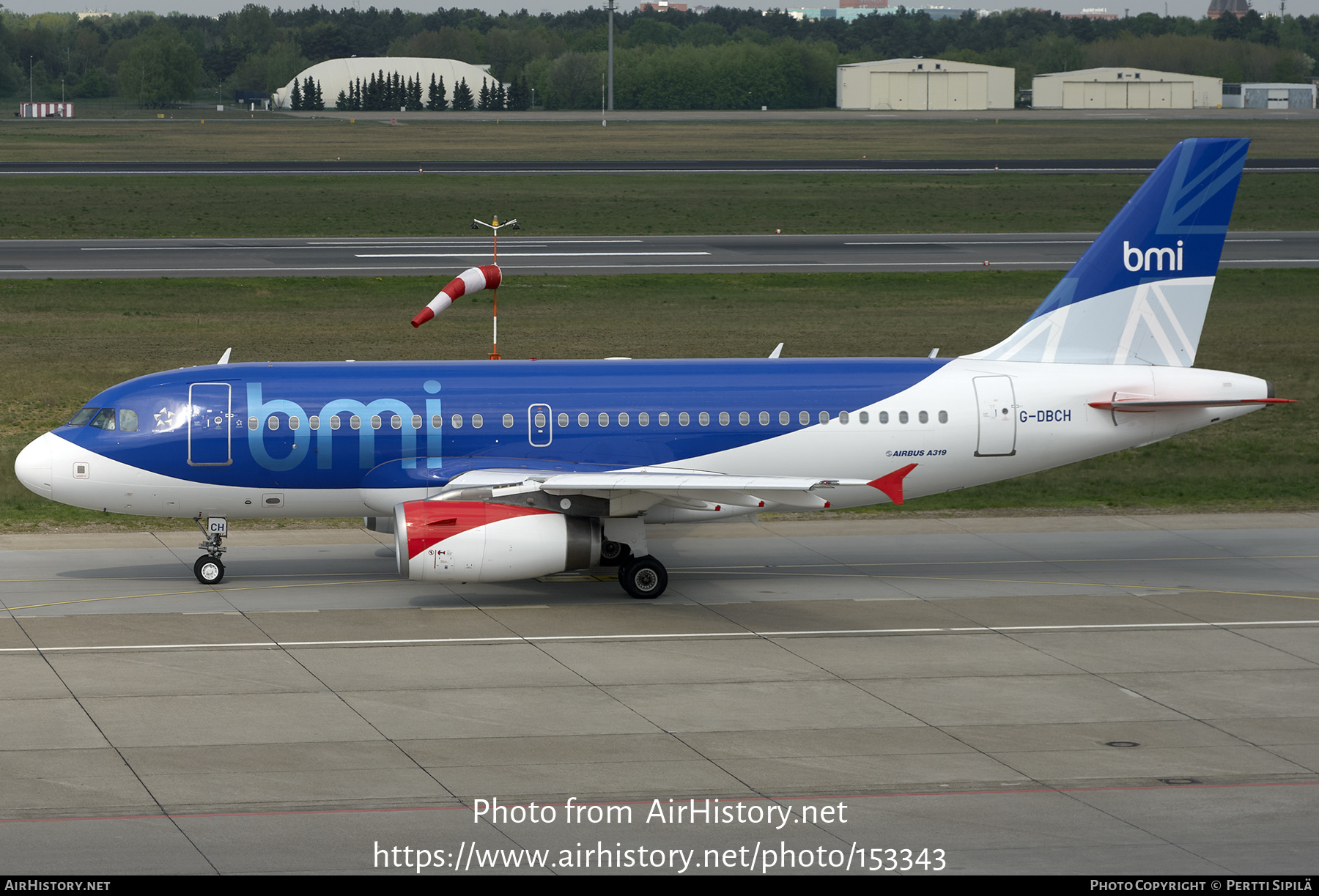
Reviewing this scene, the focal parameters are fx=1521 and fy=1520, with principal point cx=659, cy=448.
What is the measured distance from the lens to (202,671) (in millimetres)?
23750

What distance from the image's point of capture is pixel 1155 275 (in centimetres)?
3045

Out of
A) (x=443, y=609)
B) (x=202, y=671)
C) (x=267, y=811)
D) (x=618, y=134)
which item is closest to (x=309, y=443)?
(x=443, y=609)

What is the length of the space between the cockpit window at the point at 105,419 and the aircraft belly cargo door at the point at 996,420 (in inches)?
645

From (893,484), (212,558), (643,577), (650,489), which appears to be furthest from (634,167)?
(893,484)

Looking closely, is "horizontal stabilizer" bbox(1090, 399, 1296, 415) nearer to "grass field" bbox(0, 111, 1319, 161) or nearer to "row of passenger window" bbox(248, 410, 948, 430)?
"row of passenger window" bbox(248, 410, 948, 430)

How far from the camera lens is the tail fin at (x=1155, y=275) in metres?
30.3

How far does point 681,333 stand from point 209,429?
94.8ft

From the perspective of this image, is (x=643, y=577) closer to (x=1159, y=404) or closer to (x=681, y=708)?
(x=681, y=708)

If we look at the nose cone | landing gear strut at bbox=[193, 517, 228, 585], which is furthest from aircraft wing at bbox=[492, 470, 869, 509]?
the nose cone

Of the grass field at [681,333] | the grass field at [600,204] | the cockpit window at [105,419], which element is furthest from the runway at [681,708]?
the grass field at [600,204]

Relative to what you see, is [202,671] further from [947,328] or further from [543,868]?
[947,328]

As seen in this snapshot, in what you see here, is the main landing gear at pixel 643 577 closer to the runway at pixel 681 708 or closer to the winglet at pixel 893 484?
the runway at pixel 681 708

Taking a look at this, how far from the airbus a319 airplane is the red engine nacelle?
0.17 feet
